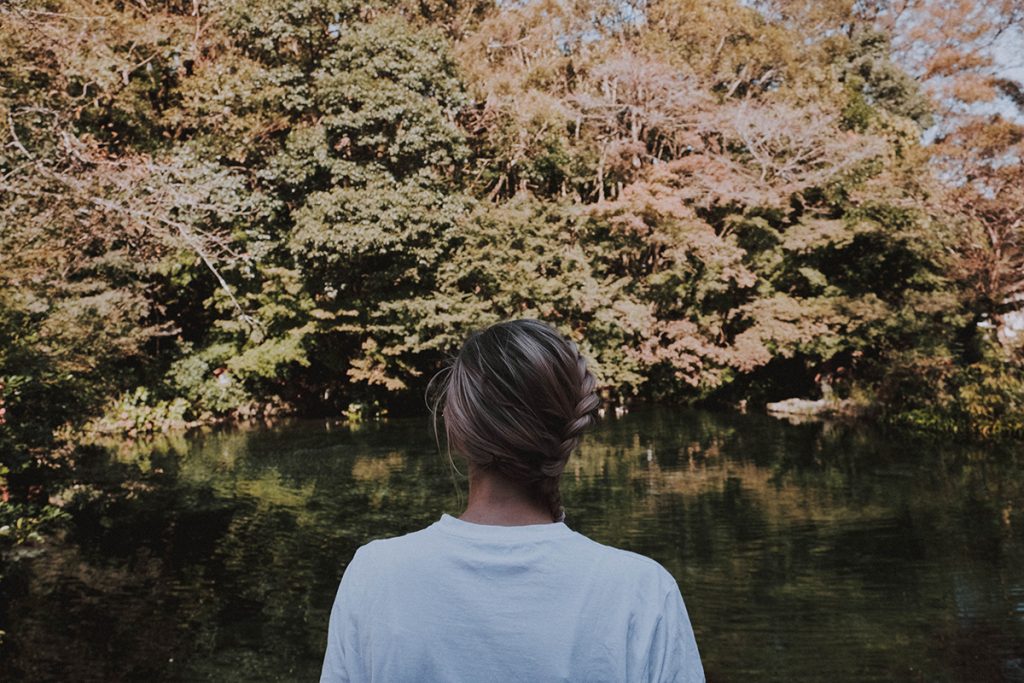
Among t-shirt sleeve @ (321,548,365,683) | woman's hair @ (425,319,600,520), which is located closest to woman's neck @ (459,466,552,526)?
woman's hair @ (425,319,600,520)

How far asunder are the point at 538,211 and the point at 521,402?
15.7 metres

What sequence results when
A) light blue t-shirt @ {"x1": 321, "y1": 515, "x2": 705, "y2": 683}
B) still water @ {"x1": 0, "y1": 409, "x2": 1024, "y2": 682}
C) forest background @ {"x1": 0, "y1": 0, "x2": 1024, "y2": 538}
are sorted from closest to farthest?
light blue t-shirt @ {"x1": 321, "y1": 515, "x2": 705, "y2": 683}, still water @ {"x1": 0, "y1": 409, "x2": 1024, "y2": 682}, forest background @ {"x1": 0, "y1": 0, "x2": 1024, "y2": 538}

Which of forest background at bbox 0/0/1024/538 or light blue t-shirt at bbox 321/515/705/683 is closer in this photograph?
light blue t-shirt at bbox 321/515/705/683

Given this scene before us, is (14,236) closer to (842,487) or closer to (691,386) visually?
(842,487)

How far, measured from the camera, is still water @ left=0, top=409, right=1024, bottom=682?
16.0 feet

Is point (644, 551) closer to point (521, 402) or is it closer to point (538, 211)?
point (521, 402)

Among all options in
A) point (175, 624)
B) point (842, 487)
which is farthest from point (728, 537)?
point (175, 624)

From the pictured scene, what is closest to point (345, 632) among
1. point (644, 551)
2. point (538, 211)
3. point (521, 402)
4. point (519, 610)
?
point (519, 610)

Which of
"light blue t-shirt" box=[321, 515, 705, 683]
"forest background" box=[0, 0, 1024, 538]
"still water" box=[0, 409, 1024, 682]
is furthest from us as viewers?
"forest background" box=[0, 0, 1024, 538]

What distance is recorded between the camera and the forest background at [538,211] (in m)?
14.8

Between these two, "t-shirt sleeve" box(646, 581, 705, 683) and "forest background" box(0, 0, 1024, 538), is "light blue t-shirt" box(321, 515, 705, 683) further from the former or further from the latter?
"forest background" box(0, 0, 1024, 538)

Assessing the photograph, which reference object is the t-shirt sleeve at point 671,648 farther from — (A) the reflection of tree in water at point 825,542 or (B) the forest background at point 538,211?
(B) the forest background at point 538,211

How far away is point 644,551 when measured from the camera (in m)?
7.07

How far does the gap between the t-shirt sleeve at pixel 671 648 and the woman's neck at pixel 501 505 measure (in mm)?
167
